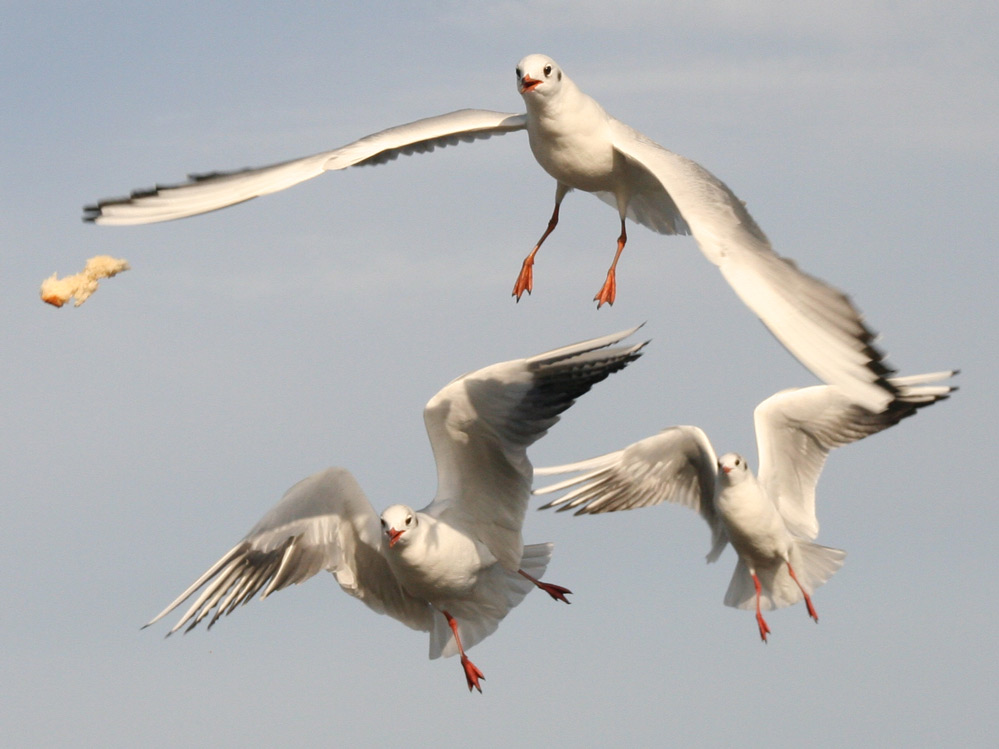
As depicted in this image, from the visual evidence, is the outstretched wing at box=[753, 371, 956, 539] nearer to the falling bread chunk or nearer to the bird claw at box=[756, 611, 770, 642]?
the bird claw at box=[756, 611, 770, 642]

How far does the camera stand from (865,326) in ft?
19.1

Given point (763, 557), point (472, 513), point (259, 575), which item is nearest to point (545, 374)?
point (472, 513)

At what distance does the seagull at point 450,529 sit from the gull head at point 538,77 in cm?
128

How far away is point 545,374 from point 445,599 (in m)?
1.47

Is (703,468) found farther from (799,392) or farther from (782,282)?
(782,282)

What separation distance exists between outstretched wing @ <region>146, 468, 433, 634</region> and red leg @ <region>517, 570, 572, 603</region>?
2.82ft

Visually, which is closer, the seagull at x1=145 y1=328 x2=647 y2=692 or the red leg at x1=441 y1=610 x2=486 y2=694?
the seagull at x1=145 y1=328 x2=647 y2=692

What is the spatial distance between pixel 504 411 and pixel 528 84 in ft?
5.45

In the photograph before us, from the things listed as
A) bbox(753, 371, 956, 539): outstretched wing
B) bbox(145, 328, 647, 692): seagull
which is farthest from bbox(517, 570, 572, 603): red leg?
bbox(753, 371, 956, 539): outstretched wing

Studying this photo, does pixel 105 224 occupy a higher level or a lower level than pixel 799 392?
higher

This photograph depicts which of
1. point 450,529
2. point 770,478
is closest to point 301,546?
point 450,529

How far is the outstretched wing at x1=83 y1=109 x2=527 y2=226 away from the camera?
338 inches

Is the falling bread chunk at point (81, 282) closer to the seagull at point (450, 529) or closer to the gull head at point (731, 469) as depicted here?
the seagull at point (450, 529)

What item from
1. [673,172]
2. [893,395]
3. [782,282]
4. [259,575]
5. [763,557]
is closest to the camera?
[893,395]
